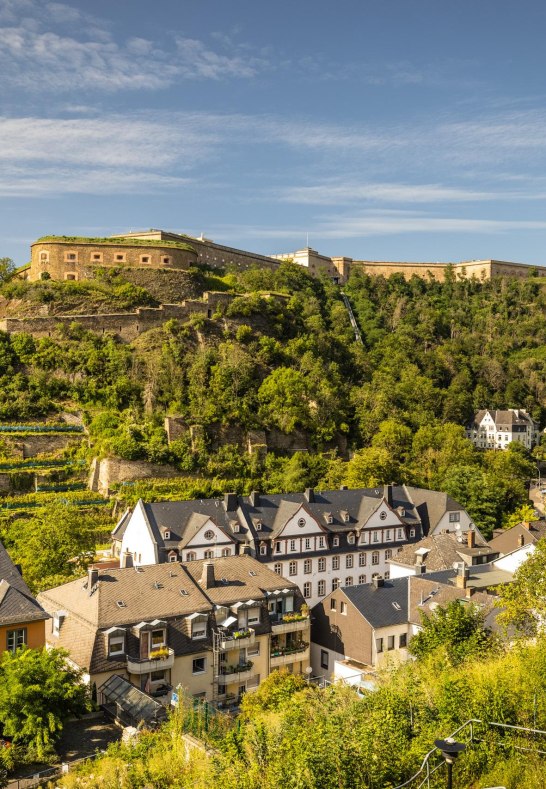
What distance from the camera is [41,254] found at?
66.3 meters

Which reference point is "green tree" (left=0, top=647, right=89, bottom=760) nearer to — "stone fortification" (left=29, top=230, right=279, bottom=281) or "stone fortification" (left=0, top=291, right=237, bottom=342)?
"stone fortification" (left=0, top=291, right=237, bottom=342)

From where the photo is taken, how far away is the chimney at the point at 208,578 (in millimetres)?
28516

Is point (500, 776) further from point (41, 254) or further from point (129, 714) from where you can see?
point (41, 254)

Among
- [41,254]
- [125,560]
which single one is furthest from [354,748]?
[41,254]

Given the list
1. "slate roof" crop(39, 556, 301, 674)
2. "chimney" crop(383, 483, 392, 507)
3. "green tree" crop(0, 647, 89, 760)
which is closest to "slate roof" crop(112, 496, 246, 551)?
"slate roof" crop(39, 556, 301, 674)

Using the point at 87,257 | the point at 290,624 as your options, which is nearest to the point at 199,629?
the point at 290,624

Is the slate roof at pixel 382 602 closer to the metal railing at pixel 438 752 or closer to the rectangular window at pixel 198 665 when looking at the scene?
the rectangular window at pixel 198 665

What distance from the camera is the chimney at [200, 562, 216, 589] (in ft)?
93.6

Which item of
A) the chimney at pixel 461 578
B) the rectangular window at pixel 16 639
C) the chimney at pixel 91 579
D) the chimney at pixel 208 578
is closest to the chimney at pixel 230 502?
the chimney at pixel 208 578

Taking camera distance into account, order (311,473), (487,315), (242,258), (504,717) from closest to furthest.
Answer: (504,717) → (311,473) → (242,258) → (487,315)

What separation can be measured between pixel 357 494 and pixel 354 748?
1233 inches

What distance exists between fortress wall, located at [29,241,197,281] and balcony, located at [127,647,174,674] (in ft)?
155

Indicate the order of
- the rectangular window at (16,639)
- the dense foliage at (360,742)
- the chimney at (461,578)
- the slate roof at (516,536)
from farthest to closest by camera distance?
the slate roof at (516,536) → the chimney at (461,578) → the rectangular window at (16,639) → the dense foliage at (360,742)

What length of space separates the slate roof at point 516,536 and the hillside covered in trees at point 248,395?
8919mm
